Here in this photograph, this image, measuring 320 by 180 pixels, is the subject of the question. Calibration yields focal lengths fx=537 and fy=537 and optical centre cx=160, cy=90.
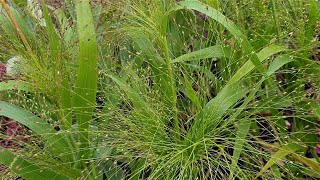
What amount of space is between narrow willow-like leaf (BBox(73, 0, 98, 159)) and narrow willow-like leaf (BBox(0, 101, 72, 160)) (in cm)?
4

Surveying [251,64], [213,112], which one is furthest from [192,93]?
[251,64]

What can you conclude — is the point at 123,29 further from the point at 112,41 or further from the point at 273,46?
the point at 273,46

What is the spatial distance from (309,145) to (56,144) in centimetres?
59

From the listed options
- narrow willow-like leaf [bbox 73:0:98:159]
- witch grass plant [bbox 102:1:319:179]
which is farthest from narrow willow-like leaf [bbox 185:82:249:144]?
narrow willow-like leaf [bbox 73:0:98:159]

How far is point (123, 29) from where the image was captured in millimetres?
1272

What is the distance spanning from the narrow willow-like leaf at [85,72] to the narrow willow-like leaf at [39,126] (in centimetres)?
4

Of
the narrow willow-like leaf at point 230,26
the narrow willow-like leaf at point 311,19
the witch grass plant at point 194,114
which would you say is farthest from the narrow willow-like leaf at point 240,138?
the narrow willow-like leaf at point 311,19

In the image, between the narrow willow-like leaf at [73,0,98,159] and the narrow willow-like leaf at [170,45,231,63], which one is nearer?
the narrow willow-like leaf at [73,0,98,159]

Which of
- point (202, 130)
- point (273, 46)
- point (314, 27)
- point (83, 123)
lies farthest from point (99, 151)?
point (314, 27)

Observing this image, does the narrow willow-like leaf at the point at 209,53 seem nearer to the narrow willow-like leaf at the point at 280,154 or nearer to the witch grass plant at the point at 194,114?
the witch grass plant at the point at 194,114

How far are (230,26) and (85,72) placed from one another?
36 centimetres

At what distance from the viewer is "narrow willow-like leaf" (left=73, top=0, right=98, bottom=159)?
43.8 inches

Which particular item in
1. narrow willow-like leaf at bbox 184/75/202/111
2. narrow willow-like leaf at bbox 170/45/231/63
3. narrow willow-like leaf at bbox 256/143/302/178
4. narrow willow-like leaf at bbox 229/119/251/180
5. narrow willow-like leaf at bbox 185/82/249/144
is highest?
narrow willow-like leaf at bbox 170/45/231/63

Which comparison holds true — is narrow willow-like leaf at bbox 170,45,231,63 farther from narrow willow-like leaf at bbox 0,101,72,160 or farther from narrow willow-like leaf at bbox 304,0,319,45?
narrow willow-like leaf at bbox 0,101,72,160
